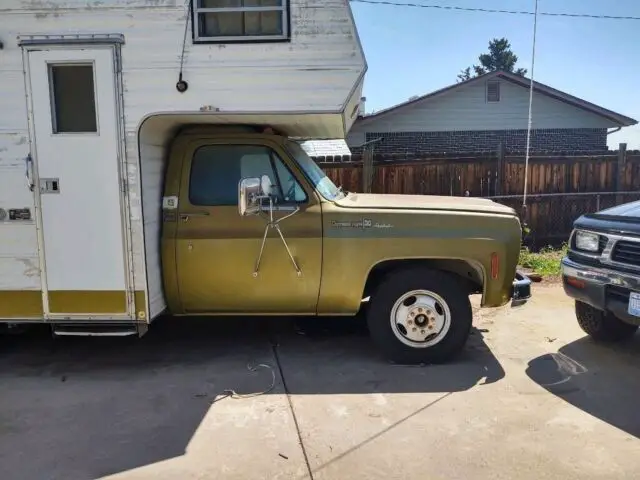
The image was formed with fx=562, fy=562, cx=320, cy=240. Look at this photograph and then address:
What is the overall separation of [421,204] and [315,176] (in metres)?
1.00

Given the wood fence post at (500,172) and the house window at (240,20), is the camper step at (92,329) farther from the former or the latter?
the wood fence post at (500,172)

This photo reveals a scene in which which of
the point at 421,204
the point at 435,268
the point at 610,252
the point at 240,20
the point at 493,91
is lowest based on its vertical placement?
the point at 435,268

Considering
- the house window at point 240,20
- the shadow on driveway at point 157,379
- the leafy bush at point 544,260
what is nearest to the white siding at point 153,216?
the shadow on driveway at point 157,379

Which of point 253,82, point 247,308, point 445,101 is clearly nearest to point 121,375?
point 247,308

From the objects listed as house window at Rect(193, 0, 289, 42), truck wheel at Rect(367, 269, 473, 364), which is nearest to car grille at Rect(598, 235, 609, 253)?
truck wheel at Rect(367, 269, 473, 364)

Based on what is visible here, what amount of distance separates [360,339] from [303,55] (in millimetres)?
2763

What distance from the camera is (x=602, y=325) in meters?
5.35

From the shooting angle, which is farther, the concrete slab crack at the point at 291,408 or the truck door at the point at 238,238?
the truck door at the point at 238,238

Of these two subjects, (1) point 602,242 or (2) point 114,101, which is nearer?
(2) point 114,101

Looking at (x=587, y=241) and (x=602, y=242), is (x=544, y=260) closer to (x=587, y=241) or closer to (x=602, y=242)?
(x=587, y=241)

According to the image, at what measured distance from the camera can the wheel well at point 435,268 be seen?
491 cm

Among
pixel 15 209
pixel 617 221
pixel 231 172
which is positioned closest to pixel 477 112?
pixel 617 221

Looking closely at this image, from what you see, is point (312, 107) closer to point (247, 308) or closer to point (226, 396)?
point (247, 308)

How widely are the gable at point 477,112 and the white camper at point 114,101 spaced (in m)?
13.9
